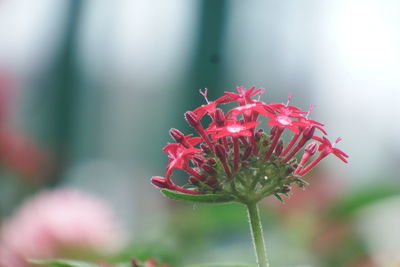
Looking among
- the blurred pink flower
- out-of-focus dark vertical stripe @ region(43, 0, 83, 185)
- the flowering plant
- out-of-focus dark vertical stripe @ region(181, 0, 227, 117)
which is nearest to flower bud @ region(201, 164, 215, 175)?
the flowering plant

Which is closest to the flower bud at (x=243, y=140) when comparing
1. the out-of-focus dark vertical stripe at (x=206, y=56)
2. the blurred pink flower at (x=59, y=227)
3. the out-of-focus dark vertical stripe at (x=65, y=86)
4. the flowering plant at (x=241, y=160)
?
the flowering plant at (x=241, y=160)

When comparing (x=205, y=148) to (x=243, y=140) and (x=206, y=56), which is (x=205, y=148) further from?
(x=206, y=56)

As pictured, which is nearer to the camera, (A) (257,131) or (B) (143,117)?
(A) (257,131)

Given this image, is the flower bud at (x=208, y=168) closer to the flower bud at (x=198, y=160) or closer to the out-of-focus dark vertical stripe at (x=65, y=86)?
the flower bud at (x=198, y=160)

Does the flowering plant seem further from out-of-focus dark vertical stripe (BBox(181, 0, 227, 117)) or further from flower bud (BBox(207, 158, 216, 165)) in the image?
out-of-focus dark vertical stripe (BBox(181, 0, 227, 117))

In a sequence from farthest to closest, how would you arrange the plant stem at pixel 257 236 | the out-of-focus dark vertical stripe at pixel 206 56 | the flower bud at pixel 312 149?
the out-of-focus dark vertical stripe at pixel 206 56
the flower bud at pixel 312 149
the plant stem at pixel 257 236

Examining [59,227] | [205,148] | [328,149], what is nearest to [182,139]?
[205,148]

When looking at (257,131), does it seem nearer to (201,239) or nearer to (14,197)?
(201,239)

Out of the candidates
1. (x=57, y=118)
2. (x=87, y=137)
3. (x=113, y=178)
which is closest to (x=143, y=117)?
(x=113, y=178)
